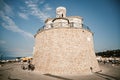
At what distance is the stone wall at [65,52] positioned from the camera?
16044 mm

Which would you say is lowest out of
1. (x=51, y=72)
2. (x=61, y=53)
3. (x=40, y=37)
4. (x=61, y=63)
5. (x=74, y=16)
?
(x=51, y=72)

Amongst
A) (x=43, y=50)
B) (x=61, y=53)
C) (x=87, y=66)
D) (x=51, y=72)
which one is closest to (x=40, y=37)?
(x=43, y=50)

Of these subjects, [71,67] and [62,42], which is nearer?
[71,67]

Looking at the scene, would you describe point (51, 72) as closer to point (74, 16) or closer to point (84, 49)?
point (84, 49)

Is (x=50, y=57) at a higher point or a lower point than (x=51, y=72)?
higher

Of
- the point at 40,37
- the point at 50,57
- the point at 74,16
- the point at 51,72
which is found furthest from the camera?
the point at 74,16

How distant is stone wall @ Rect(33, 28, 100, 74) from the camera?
52.6 feet

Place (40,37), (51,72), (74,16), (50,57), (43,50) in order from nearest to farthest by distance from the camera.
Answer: (51,72), (50,57), (43,50), (40,37), (74,16)

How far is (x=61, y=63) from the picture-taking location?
16047mm

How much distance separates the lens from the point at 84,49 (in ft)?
58.3

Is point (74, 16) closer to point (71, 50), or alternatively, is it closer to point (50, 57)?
point (71, 50)

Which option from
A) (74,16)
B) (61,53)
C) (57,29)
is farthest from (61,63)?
(74,16)

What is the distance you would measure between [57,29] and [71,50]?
160 inches

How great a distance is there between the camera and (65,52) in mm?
16641
